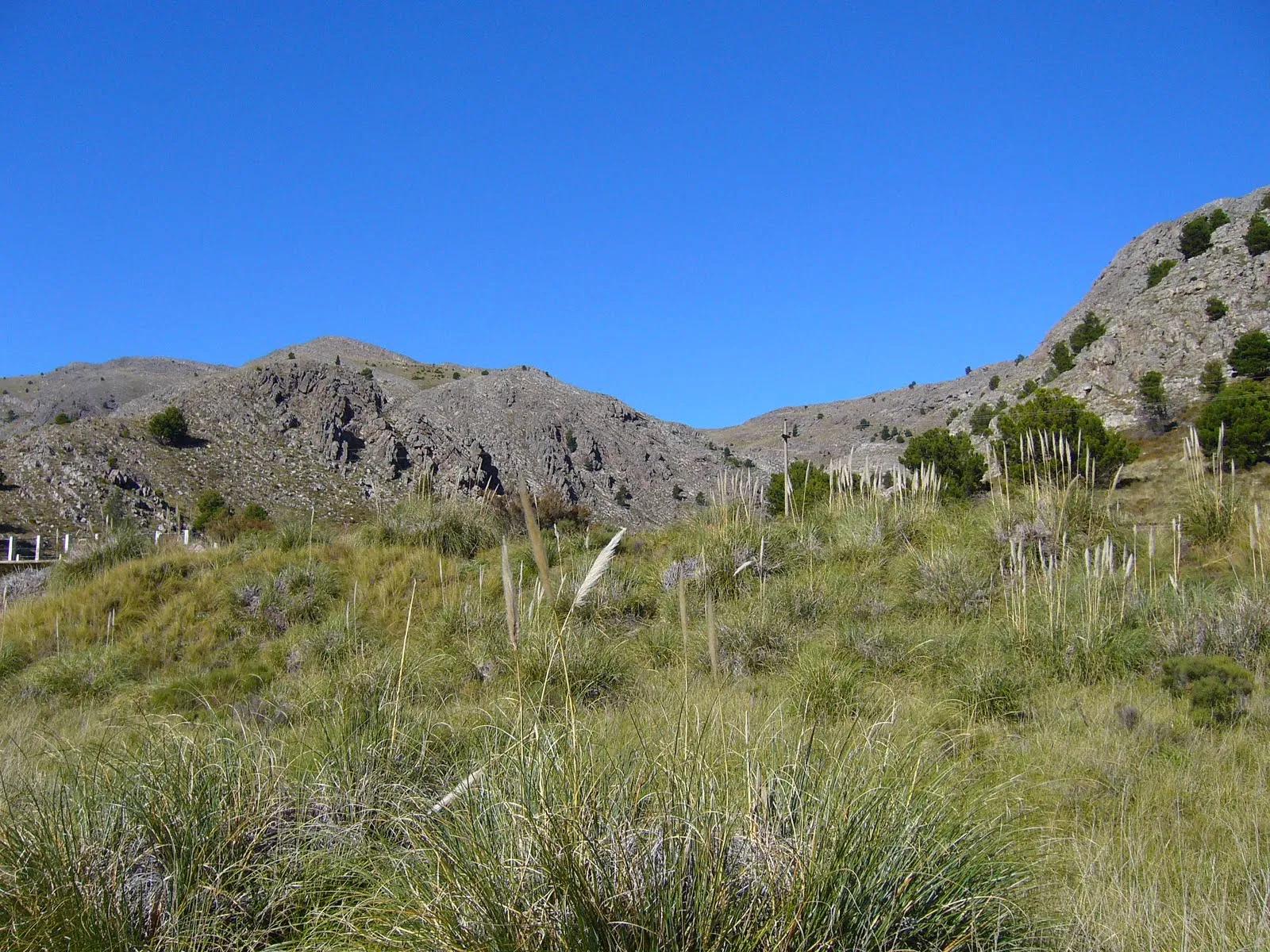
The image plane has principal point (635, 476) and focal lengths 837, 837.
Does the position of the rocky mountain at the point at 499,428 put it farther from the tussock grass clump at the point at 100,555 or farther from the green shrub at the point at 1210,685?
the green shrub at the point at 1210,685

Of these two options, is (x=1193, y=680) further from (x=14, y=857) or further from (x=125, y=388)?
(x=125, y=388)

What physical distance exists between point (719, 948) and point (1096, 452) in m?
15.4

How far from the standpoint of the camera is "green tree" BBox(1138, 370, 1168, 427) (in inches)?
832

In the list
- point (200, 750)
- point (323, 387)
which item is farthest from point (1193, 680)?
point (323, 387)

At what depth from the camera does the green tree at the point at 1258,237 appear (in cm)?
2984

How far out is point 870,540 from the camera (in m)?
9.98

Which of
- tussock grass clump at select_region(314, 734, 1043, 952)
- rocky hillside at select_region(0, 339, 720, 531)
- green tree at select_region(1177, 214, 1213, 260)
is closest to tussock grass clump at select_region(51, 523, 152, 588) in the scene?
rocky hillside at select_region(0, 339, 720, 531)

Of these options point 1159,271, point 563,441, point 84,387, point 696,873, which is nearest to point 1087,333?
point 1159,271

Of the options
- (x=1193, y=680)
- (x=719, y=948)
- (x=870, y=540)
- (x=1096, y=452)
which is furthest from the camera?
(x=1096, y=452)

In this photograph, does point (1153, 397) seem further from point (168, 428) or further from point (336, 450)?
point (168, 428)

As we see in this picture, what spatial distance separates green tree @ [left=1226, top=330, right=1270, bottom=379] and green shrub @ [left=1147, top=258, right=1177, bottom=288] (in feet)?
44.5

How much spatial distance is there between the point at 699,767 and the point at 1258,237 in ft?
120

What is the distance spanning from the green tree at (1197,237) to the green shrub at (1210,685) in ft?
120

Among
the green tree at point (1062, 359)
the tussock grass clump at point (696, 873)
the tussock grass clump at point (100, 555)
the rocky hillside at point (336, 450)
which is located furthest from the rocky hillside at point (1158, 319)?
the rocky hillside at point (336, 450)
